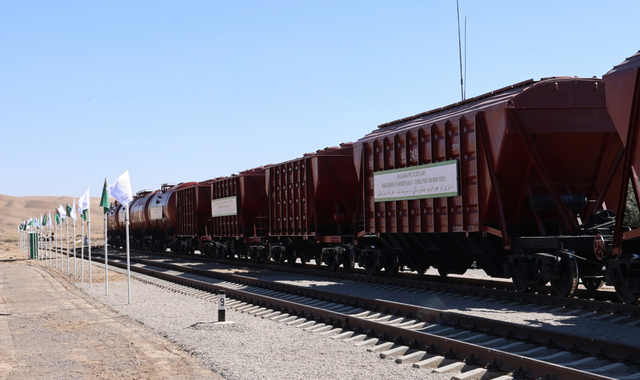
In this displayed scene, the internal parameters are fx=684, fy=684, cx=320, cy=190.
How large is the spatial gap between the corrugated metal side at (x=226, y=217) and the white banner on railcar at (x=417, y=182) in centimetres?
1272

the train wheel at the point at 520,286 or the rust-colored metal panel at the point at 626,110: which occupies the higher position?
the rust-colored metal panel at the point at 626,110

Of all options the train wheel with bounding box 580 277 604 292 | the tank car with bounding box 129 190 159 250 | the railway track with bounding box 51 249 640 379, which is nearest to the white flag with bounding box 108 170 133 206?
the railway track with bounding box 51 249 640 379

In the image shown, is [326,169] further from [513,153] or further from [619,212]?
[619,212]

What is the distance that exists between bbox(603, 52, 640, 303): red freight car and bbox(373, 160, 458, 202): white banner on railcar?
14.9ft

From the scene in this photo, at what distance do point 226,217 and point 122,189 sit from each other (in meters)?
14.9

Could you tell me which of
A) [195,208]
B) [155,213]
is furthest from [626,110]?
[155,213]

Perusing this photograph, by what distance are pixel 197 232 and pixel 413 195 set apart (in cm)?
2140

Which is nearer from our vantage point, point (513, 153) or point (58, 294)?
point (513, 153)

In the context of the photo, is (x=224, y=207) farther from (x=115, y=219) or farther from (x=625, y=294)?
(x=115, y=219)

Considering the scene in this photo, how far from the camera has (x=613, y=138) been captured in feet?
46.4

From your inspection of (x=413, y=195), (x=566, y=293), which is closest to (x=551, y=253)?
(x=566, y=293)

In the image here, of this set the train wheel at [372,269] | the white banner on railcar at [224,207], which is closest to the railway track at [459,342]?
the train wheel at [372,269]

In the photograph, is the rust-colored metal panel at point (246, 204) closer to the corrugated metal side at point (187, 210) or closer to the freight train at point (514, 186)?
the corrugated metal side at point (187, 210)

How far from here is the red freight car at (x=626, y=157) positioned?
35.3 feet
